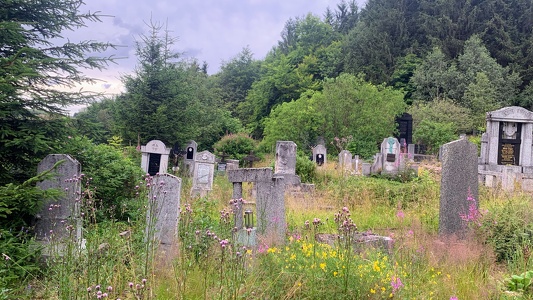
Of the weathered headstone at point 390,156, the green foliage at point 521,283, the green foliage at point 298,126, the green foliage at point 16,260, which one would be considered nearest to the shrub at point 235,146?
the green foliage at point 298,126

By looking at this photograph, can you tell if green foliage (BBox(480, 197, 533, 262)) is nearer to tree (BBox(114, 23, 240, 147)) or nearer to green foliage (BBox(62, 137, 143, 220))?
green foliage (BBox(62, 137, 143, 220))

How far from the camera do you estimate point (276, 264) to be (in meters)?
3.68

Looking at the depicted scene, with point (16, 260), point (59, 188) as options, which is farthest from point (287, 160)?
point (16, 260)

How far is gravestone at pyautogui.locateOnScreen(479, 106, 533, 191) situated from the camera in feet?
43.3

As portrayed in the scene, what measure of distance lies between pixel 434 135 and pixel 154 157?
1631 cm

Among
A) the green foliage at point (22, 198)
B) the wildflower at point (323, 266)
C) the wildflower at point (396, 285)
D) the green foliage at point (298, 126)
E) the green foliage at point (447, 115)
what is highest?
the green foliage at point (447, 115)

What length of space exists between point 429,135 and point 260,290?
22141 mm

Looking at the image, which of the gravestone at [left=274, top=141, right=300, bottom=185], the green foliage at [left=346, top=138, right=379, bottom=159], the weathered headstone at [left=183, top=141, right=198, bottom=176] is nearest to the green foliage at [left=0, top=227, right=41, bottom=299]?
the gravestone at [left=274, top=141, right=300, bottom=185]

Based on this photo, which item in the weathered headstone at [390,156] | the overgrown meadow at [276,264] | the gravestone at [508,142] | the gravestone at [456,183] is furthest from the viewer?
the weathered headstone at [390,156]

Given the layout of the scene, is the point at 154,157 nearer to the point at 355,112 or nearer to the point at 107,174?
the point at 107,174

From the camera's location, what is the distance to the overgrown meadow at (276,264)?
2.96 meters

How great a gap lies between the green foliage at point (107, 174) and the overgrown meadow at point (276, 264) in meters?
0.38

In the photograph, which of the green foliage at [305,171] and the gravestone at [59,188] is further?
the green foliage at [305,171]

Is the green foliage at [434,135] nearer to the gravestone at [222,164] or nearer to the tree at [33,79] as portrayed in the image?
the gravestone at [222,164]
